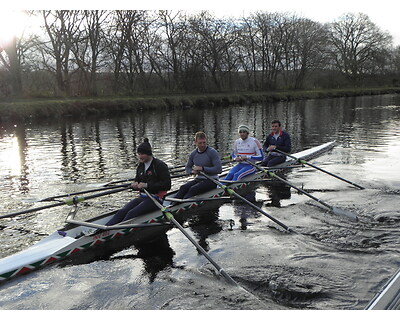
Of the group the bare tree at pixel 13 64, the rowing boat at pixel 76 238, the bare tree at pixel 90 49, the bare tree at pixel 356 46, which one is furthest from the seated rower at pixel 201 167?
the bare tree at pixel 356 46

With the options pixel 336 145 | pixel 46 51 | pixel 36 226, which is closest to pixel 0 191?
pixel 36 226

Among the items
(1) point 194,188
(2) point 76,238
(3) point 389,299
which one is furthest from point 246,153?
(3) point 389,299

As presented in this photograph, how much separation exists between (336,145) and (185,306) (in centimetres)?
1375

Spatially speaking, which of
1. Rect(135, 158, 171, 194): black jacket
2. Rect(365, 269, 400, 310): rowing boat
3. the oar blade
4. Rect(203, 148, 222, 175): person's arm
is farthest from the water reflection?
Rect(365, 269, 400, 310): rowing boat

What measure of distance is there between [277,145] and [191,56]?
111ft

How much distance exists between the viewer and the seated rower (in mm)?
8398

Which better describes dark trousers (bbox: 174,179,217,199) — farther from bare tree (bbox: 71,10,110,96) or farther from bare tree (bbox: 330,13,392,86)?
bare tree (bbox: 330,13,392,86)

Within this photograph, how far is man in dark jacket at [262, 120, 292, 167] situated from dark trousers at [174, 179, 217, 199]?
3.43 meters

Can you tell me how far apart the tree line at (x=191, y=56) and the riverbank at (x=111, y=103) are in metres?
2.14

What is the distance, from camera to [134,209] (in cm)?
698

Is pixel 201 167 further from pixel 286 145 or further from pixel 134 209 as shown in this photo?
pixel 286 145

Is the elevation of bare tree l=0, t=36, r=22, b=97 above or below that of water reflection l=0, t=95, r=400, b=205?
above

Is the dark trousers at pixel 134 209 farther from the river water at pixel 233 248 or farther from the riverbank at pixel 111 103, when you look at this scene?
the riverbank at pixel 111 103

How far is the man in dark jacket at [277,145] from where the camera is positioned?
38.0ft
